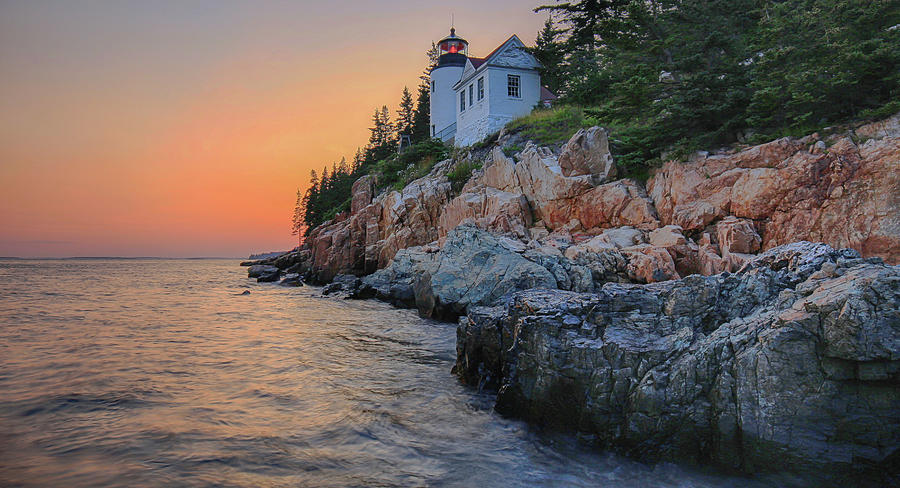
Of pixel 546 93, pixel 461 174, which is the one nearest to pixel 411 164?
pixel 461 174

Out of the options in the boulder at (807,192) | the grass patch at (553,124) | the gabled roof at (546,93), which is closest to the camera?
the boulder at (807,192)

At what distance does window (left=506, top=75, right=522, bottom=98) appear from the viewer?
3312 cm

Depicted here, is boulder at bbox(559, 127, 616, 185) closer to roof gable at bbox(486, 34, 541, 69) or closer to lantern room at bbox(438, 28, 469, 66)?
roof gable at bbox(486, 34, 541, 69)

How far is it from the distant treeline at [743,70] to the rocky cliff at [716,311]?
964mm

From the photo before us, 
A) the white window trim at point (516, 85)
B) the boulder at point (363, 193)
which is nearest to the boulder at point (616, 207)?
the white window trim at point (516, 85)

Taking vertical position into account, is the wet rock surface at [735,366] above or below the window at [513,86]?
below

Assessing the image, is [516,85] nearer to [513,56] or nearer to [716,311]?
[513,56]

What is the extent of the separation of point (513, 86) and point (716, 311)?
100 feet

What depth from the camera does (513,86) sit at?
110ft

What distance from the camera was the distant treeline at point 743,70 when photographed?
11.6 m

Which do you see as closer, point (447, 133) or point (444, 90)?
point (447, 133)

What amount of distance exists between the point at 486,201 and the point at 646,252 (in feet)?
31.1

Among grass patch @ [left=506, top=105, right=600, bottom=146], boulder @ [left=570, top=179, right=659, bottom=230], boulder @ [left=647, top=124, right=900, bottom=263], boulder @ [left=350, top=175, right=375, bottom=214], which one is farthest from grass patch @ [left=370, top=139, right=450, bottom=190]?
boulder @ [left=647, top=124, right=900, bottom=263]

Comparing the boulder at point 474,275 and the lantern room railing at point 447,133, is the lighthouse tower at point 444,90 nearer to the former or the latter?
the lantern room railing at point 447,133
